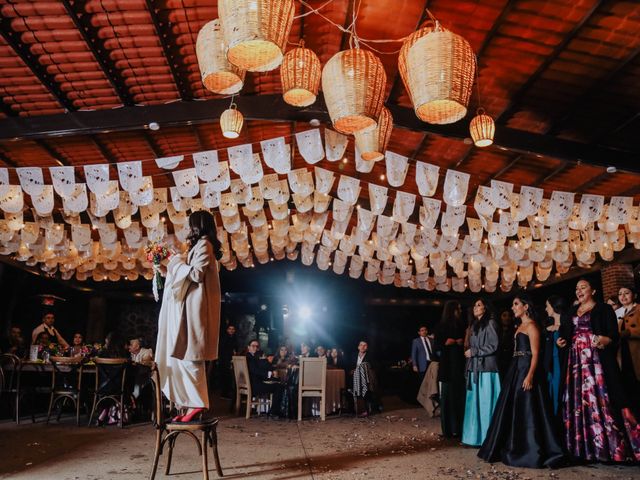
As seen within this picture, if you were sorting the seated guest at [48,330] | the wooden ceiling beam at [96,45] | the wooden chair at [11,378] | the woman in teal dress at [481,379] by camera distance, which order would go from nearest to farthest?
1. the wooden ceiling beam at [96,45]
2. the woman in teal dress at [481,379]
3. the wooden chair at [11,378]
4. the seated guest at [48,330]

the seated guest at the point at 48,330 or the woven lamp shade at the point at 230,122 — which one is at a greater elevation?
the woven lamp shade at the point at 230,122

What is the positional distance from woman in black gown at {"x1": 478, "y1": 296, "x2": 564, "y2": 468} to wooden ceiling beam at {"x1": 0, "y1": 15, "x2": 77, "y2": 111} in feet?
16.8

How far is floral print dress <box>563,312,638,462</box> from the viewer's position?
353cm

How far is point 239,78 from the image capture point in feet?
9.40

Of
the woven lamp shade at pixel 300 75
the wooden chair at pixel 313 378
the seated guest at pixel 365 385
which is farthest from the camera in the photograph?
the seated guest at pixel 365 385

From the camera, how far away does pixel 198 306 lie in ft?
9.54

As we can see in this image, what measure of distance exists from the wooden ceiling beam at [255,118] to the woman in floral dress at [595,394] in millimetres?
1680

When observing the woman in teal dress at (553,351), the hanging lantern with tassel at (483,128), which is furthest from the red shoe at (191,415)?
the woman in teal dress at (553,351)

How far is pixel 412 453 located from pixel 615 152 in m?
3.91

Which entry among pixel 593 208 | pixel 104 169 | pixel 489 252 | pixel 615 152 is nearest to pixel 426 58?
pixel 615 152

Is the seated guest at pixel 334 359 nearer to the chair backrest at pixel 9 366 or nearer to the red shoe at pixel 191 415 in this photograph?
the chair backrest at pixel 9 366

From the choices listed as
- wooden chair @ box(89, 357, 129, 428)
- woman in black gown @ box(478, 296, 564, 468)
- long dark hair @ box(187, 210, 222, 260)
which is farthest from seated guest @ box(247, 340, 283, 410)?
long dark hair @ box(187, 210, 222, 260)

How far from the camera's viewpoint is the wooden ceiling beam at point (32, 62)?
380cm

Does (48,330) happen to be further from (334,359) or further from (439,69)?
(439,69)
